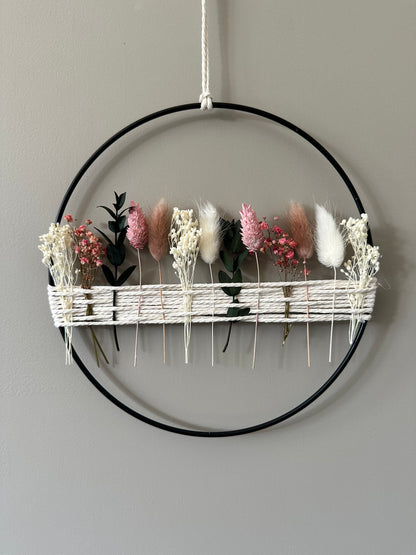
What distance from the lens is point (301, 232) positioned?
33.4 inches

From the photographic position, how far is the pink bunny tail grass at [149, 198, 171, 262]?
2.76ft

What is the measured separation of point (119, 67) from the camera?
874 mm

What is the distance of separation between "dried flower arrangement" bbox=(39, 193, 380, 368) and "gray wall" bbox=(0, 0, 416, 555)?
0.17 ft

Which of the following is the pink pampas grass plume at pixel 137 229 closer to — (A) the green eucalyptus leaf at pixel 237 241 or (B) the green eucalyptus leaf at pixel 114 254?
(B) the green eucalyptus leaf at pixel 114 254

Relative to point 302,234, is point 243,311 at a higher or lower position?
lower

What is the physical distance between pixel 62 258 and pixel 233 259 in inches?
11.3

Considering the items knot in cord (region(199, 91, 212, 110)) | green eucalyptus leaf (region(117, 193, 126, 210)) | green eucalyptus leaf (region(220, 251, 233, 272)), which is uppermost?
knot in cord (region(199, 91, 212, 110))

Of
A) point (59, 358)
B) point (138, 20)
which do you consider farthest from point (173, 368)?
point (138, 20)

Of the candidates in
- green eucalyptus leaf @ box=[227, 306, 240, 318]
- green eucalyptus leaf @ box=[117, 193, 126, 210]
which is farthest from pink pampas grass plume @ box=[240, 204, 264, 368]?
green eucalyptus leaf @ box=[117, 193, 126, 210]

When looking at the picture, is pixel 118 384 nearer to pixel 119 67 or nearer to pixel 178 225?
pixel 178 225

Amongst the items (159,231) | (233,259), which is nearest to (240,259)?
(233,259)

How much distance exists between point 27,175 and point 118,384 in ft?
1.31

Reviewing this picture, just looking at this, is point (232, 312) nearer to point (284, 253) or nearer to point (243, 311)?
point (243, 311)

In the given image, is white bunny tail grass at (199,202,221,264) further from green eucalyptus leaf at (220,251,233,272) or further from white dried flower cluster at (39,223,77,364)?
white dried flower cluster at (39,223,77,364)
